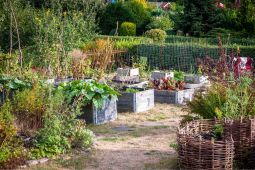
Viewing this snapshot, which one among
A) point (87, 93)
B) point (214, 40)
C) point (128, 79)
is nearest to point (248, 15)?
point (214, 40)

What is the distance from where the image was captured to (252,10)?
18297 millimetres

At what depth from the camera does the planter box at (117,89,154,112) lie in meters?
9.37

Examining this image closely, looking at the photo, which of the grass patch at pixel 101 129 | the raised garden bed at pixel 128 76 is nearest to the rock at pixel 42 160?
the grass patch at pixel 101 129

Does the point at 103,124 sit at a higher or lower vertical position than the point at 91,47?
lower

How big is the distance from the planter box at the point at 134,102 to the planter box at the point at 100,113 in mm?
758

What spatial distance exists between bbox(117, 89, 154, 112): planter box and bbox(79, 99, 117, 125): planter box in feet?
2.49

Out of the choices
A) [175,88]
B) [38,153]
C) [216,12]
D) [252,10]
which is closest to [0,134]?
[38,153]

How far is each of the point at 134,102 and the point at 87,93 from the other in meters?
1.41

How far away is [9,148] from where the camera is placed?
6043 mm

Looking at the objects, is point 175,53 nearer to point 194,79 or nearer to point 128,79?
point 194,79

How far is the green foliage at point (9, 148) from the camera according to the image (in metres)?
5.89

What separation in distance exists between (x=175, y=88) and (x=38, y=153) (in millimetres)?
4695

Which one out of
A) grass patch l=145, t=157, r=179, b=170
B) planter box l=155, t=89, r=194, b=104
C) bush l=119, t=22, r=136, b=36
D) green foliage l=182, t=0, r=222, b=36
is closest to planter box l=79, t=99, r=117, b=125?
planter box l=155, t=89, r=194, b=104

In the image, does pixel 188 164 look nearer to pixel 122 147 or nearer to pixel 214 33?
pixel 122 147
